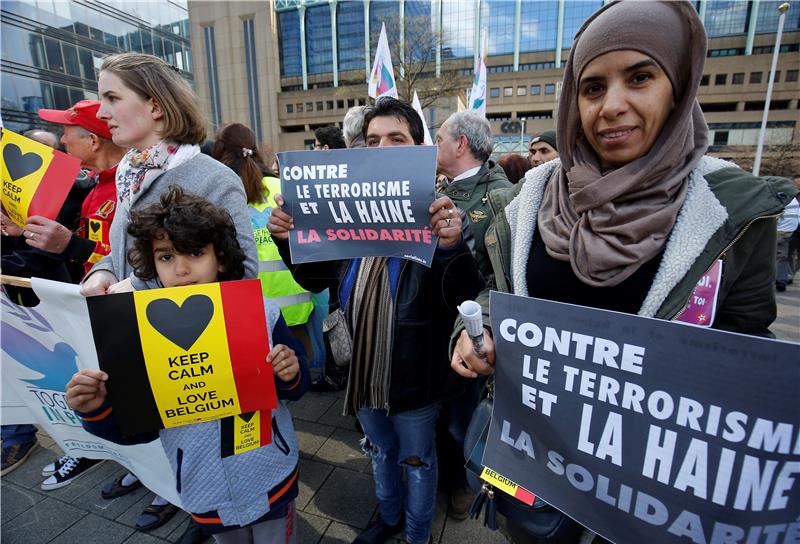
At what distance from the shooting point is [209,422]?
4.95ft

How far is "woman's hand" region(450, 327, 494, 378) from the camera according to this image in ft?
3.82

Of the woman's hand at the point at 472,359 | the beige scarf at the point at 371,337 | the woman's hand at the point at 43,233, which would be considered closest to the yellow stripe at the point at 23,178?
the woman's hand at the point at 43,233

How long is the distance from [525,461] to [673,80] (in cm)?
113

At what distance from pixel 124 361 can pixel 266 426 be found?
1.86ft

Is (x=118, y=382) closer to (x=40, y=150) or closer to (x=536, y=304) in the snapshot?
(x=536, y=304)

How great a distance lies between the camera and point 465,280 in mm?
1579

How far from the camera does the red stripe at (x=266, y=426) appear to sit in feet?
5.14

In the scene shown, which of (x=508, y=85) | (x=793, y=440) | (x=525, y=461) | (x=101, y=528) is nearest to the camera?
(x=793, y=440)

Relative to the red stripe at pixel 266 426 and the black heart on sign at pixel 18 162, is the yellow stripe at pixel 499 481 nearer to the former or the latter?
the red stripe at pixel 266 426

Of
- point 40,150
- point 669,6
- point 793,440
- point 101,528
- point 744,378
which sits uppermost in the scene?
point 669,6

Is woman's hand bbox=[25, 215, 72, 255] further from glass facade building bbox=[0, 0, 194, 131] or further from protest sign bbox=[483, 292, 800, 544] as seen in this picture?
glass facade building bbox=[0, 0, 194, 131]

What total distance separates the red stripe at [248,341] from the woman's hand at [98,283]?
0.69m

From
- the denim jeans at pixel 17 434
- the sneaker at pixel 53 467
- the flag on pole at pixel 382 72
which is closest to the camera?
the sneaker at pixel 53 467

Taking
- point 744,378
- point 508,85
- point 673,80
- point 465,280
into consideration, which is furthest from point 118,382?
point 508,85
